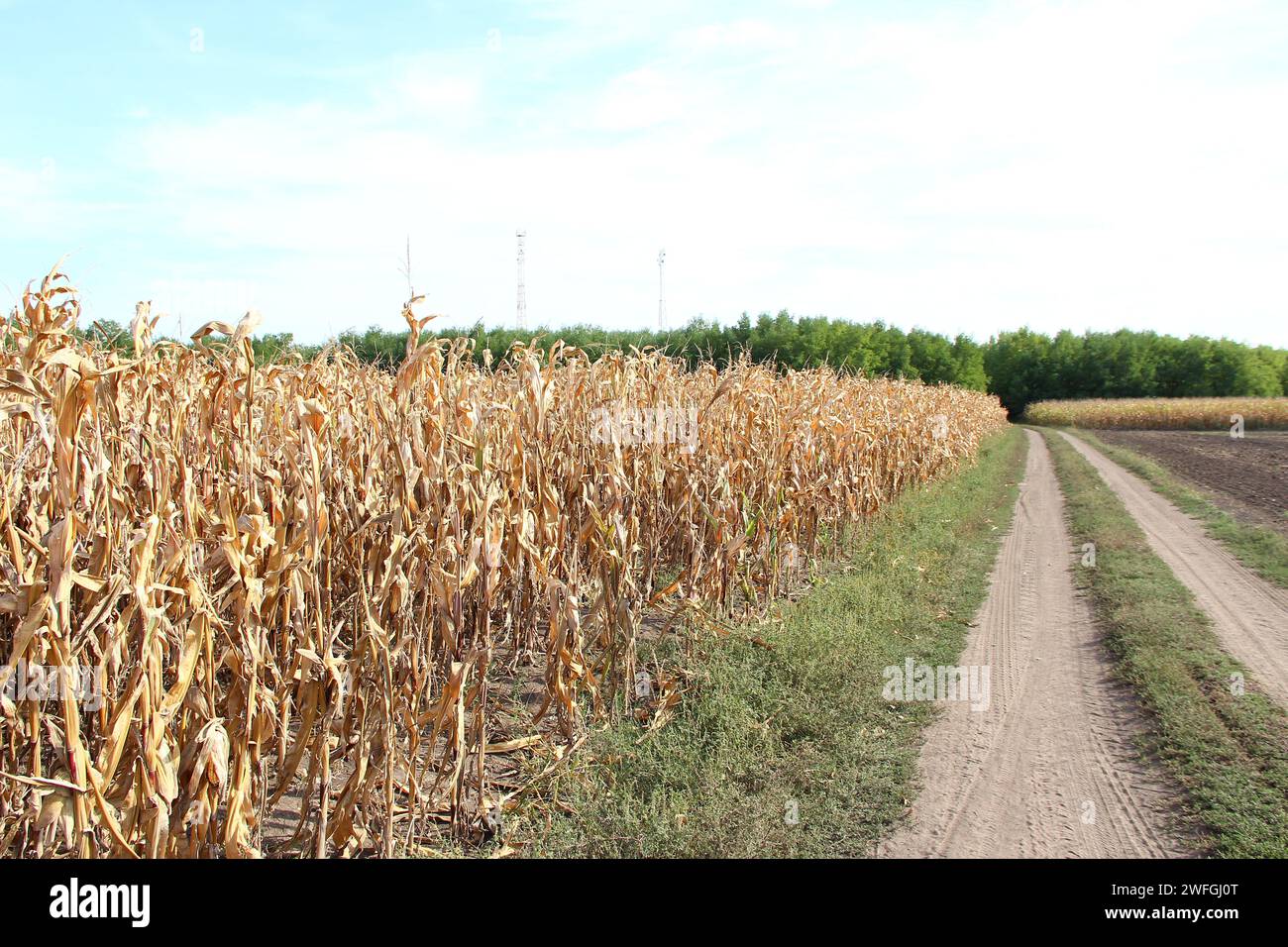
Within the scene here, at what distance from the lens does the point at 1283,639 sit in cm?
662

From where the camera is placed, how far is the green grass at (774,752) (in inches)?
146

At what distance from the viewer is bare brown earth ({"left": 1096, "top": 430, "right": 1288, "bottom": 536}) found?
14.2 metres

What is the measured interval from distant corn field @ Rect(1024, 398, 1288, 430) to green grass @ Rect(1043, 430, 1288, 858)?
181 feet

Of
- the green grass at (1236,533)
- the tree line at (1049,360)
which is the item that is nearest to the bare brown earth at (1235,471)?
the green grass at (1236,533)

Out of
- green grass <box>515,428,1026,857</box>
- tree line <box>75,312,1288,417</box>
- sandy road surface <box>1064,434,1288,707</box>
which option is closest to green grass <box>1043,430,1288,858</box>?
sandy road surface <box>1064,434,1288,707</box>

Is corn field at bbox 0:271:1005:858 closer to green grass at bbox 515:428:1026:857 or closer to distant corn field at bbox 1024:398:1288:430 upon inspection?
green grass at bbox 515:428:1026:857

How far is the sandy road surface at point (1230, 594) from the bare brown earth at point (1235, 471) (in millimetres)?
1306

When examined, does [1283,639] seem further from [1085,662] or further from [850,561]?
[850,561]

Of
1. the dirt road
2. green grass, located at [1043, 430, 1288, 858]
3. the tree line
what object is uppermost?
the tree line

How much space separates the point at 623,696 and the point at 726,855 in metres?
1.77

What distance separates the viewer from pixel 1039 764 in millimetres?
4555

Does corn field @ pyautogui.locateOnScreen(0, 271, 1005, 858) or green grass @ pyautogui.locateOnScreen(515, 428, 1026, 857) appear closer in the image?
corn field @ pyautogui.locateOnScreen(0, 271, 1005, 858)

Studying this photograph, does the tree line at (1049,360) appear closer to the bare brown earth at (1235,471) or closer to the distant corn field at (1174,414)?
the distant corn field at (1174,414)

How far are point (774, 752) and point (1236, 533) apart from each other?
10.6 m
